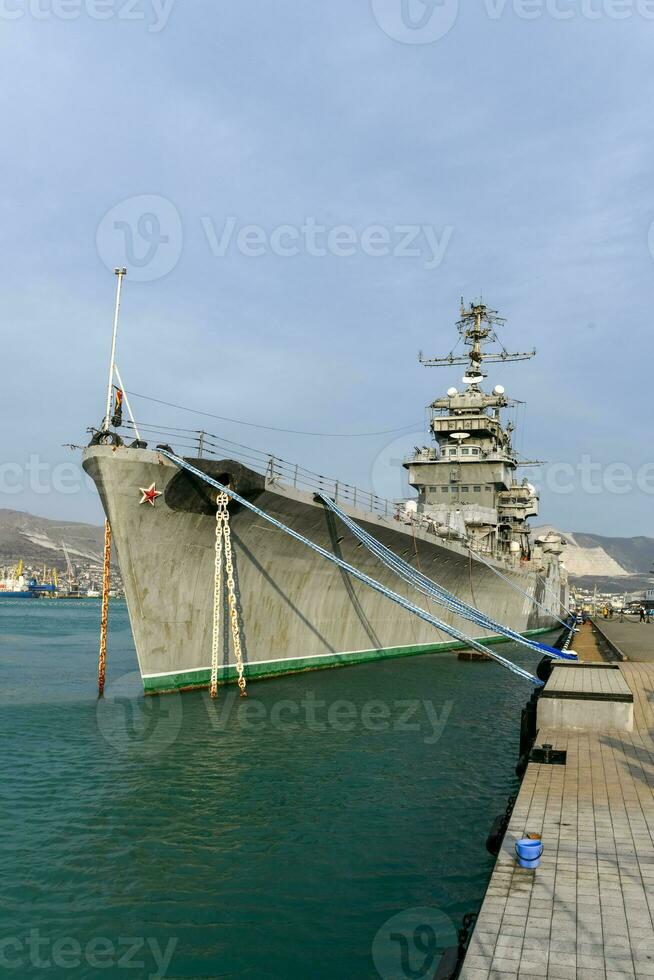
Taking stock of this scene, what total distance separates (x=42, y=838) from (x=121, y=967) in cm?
324

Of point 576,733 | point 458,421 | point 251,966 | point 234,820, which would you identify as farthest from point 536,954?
point 458,421

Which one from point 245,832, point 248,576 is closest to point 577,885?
point 245,832

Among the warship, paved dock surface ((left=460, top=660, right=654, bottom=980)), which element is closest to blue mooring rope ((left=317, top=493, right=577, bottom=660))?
the warship

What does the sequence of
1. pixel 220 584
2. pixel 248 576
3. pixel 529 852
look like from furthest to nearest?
pixel 248 576
pixel 220 584
pixel 529 852

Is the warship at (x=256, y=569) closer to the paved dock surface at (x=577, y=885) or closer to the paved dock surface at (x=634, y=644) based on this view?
the paved dock surface at (x=634, y=644)

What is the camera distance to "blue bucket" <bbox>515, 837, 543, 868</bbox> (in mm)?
5555

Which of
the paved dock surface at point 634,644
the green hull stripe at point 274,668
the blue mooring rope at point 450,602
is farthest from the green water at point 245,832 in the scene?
the paved dock surface at point 634,644

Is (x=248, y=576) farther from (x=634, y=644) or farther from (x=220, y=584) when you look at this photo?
(x=634, y=644)

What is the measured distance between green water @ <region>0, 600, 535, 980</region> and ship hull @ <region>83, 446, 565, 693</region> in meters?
1.57

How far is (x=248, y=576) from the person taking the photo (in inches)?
708

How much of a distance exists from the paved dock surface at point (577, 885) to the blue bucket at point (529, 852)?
0.06 metres

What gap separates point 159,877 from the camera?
25.4 ft

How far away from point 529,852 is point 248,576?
13010 mm

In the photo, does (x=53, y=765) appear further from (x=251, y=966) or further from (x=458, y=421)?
(x=458, y=421)
